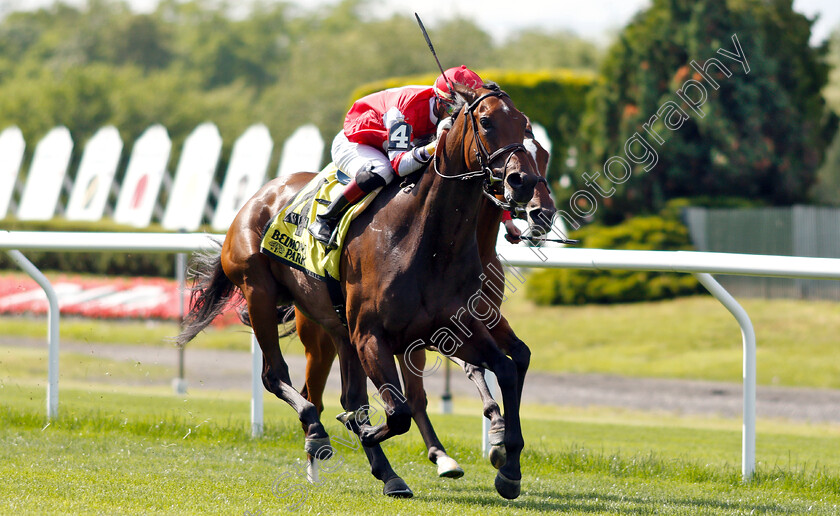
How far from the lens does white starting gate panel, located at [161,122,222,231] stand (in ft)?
62.9

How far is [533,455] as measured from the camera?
525 cm

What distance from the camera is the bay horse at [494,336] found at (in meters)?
3.57

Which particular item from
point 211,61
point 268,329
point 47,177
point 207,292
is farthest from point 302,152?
point 211,61

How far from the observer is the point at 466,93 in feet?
12.7

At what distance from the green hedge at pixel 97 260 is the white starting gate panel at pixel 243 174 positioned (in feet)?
3.83

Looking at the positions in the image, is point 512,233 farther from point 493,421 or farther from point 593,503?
point 593,503

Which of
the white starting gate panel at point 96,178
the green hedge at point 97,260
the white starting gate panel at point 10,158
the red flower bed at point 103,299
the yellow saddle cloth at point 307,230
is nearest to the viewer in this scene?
the yellow saddle cloth at point 307,230

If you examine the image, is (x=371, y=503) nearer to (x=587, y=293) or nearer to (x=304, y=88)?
(x=587, y=293)

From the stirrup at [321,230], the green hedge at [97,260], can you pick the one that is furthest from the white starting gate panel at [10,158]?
the stirrup at [321,230]

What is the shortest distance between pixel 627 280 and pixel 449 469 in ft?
38.1

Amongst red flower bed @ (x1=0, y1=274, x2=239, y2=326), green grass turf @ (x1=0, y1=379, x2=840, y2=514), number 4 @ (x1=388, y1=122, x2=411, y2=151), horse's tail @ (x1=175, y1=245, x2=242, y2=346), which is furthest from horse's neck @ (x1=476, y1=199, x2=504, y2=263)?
red flower bed @ (x1=0, y1=274, x2=239, y2=326)

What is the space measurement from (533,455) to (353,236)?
65.0 inches

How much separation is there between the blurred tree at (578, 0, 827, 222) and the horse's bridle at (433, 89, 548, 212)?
12.0 meters

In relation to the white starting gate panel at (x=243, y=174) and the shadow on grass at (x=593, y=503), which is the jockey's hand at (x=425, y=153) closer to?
the shadow on grass at (x=593, y=503)
